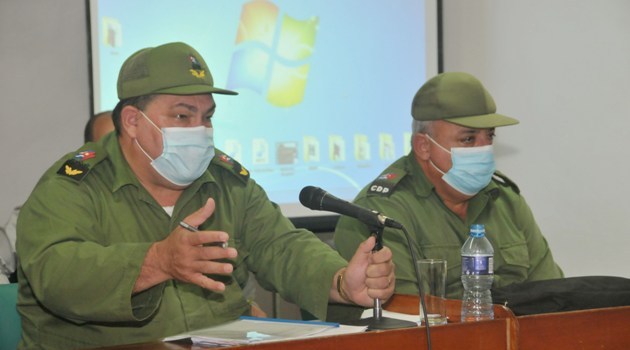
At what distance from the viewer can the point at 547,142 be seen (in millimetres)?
4637

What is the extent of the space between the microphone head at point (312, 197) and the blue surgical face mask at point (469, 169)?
3.73 ft

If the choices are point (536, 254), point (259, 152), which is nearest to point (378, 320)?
point (536, 254)

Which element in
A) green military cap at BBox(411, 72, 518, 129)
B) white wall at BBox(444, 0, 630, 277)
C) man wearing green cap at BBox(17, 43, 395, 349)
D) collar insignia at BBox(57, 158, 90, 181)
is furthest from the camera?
white wall at BBox(444, 0, 630, 277)

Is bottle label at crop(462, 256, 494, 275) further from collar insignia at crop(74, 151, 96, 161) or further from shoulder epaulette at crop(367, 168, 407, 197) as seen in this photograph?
collar insignia at crop(74, 151, 96, 161)

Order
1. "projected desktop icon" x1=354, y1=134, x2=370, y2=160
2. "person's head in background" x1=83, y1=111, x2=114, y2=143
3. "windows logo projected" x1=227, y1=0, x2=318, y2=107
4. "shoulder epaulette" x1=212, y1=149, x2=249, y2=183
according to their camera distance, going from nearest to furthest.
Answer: "shoulder epaulette" x1=212, y1=149, x2=249, y2=183, "person's head in background" x1=83, y1=111, x2=114, y2=143, "windows logo projected" x1=227, y1=0, x2=318, y2=107, "projected desktop icon" x1=354, y1=134, x2=370, y2=160

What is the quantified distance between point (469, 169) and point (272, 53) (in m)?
1.77

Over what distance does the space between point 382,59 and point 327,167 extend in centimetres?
68

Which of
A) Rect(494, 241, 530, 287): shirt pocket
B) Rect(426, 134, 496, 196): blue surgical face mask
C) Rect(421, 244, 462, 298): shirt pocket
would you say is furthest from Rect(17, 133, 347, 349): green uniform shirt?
Rect(494, 241, 530, 287): shirt pocket

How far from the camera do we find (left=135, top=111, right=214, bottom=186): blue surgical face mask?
2.50m

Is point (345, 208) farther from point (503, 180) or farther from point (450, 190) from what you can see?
point (503, 180)

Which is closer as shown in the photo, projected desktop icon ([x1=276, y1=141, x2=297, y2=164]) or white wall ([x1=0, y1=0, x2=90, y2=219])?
white wall ([x1=0, y1=0, x2=90, y2=219])

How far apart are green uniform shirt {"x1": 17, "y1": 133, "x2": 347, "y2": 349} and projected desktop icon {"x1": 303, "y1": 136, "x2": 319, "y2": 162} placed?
1.77m

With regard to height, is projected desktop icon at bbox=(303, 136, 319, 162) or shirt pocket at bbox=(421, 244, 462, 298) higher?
projected desktop icon at bbox=(303, 136, 319, 162)

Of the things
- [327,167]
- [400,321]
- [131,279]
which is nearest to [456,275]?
[400,321]
